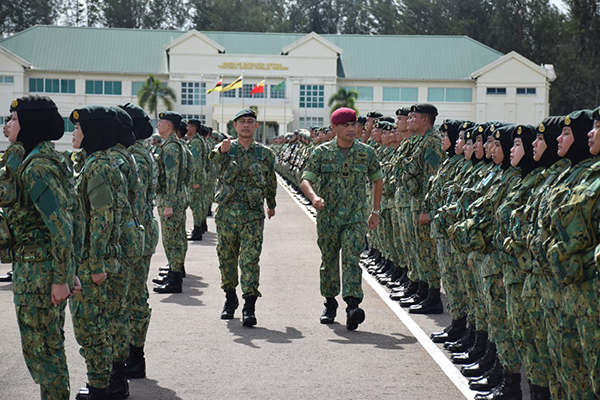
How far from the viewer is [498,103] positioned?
76.1m

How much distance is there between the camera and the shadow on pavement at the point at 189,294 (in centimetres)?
1034

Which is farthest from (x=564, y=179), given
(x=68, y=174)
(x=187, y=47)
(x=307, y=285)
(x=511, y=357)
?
(x=187, y=47)

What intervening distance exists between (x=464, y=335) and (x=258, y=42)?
244ft

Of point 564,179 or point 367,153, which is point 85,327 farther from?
point 367,153

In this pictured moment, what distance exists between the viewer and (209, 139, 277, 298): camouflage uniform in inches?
362

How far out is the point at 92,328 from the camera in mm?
5820

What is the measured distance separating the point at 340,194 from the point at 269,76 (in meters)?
68.0

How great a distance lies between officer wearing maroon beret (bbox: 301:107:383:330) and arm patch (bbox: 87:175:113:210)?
3546mm

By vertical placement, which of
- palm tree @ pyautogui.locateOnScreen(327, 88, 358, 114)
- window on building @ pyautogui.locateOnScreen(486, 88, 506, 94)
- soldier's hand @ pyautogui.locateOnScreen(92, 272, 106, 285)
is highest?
window on building @ pyautogui.locateOnScreen(486, 88, 506, 94)

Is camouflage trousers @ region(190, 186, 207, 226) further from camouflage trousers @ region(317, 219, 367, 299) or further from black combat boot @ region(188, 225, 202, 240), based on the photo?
camouflage trousers @ region(317, 219, 367, 299)

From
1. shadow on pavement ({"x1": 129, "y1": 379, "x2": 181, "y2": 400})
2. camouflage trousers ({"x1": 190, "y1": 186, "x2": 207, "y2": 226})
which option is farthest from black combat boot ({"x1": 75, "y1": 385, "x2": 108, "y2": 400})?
camouflage trousers ({"x1": 190, "y1": 186, "x2": 207, "y2": 226})

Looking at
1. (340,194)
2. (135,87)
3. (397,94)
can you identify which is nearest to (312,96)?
(397,94)

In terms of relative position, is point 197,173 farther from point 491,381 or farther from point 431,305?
point 491,381

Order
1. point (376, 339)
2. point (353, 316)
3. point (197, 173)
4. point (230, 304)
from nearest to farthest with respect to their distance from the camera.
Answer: point (376, 339), point (353, 316), point (230, 304), point (197, 173)
